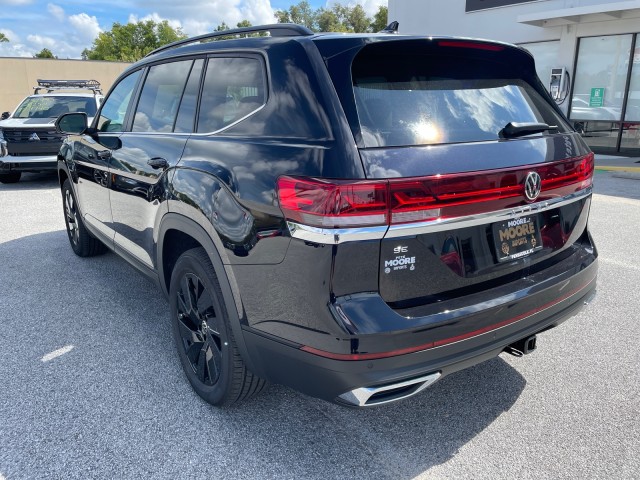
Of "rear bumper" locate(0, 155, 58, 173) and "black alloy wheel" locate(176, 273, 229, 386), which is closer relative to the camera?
"black alloy wheel" locate(176, 273, 229, 386)

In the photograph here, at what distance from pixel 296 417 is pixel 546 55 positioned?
15.8 metres

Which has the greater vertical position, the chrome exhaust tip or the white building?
the white building

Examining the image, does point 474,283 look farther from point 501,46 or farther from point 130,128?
point 130,128

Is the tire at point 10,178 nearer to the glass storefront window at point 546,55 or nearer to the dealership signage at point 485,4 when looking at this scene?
the glass storefront window at point 546,55

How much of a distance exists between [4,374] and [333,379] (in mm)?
2233

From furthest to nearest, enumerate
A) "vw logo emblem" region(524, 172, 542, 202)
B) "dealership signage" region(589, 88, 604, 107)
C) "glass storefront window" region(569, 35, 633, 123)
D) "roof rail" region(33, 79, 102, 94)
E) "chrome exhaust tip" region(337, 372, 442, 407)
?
"dealership signage" region(589, 88, 604, 107), "glass storefront window" region(569, 35, 633, 123), "roof rail" region(33, 79, 102, 94), "vw logo emblem" region(524, 172, 542, 202), "chrome exhaust tip" region(337, 372, 442, 407)

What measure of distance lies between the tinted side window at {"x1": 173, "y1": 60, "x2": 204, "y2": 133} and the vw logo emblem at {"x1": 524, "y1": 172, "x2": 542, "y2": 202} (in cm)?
172

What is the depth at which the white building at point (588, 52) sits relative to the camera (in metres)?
13.7

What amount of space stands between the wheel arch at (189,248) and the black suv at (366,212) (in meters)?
0.01

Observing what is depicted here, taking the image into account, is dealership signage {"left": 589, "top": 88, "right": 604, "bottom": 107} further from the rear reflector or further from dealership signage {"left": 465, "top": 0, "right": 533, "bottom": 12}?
the rear reflector

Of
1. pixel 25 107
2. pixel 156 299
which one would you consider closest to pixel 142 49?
pixel 25 107

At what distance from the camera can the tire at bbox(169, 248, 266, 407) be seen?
98.6 inches

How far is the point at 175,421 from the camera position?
2686 millimetres

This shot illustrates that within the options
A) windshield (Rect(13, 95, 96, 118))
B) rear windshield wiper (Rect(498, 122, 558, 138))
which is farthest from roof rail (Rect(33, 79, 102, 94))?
rear windshield wiper (Rect(498, 122, 558, 138))
